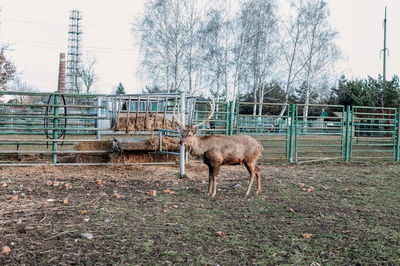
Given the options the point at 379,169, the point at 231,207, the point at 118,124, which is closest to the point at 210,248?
the point at 231,207

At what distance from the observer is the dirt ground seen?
13.2 ft

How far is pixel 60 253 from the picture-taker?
3953mm

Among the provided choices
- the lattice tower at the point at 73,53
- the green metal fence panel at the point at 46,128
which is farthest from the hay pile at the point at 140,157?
the lattice tower at the point at 73,53

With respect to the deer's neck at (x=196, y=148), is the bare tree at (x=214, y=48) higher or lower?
higher

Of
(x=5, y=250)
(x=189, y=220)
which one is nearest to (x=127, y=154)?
(x=189, y=220)

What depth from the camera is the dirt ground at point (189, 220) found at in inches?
158

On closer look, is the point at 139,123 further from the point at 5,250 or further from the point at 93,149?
the point at 5,250

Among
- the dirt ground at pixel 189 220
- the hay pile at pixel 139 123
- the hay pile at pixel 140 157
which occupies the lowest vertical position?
the dirt ground at pixel 189 220

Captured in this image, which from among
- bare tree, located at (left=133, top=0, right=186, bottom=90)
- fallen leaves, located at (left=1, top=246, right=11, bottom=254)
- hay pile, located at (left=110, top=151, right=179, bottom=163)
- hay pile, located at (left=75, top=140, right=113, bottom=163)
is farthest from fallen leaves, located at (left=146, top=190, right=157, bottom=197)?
bare tree, located at (left=133, top=0, right=186, bottom=90)

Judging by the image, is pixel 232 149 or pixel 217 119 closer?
pixel 232 149

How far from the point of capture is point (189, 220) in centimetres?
534

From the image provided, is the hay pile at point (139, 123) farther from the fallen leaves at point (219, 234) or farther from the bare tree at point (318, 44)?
the bare tree at point (318, 44)

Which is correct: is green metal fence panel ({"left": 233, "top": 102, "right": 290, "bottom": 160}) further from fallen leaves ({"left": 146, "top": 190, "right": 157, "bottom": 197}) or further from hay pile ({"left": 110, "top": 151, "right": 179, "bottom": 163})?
fallen leaves ({"left": 146, "top": 190, "right": 157, "bottom": 197})

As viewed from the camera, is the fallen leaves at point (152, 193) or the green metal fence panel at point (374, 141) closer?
the fallen leaves at point (152, 193)
